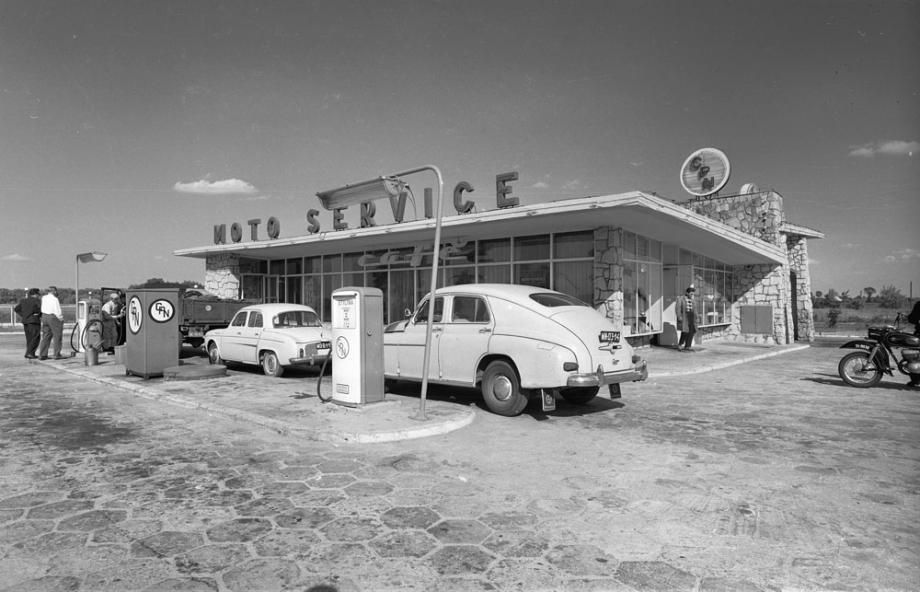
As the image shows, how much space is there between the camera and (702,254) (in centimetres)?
2147

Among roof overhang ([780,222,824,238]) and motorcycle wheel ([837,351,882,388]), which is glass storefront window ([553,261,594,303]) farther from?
roof overhang ([780,222,824,238])

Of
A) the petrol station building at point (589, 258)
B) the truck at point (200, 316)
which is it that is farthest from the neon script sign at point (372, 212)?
the truck at point (200, 316)

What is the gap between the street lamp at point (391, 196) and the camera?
7.71 metres

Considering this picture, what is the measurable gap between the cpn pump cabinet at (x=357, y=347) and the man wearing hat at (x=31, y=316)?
11.4 meters

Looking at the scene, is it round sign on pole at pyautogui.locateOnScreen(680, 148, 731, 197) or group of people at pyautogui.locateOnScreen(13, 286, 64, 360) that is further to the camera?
round sign on pole at pyautogui.locateOnScreen(680, 148, 731, 197)

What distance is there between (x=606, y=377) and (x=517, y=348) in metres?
1.30

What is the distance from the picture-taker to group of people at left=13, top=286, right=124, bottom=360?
15.3 metres

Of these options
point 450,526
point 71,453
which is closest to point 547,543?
point 450,526

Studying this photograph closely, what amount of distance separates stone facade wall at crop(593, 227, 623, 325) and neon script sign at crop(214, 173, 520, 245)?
2676mm

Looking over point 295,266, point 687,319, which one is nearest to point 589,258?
point 687,319

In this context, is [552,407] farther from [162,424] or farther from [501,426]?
Result: [162,424]

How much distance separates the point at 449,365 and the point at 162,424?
13.6ft

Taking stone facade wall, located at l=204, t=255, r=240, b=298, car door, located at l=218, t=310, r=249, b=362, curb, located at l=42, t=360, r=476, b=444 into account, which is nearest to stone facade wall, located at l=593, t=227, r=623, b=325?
curb, located at l=42, t=360, r=476, b=444

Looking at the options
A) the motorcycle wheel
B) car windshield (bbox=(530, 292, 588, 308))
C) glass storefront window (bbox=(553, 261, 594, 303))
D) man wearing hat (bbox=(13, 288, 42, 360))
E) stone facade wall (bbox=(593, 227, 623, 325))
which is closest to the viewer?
car windshield (bbox=(530, 292, 588, 308))
